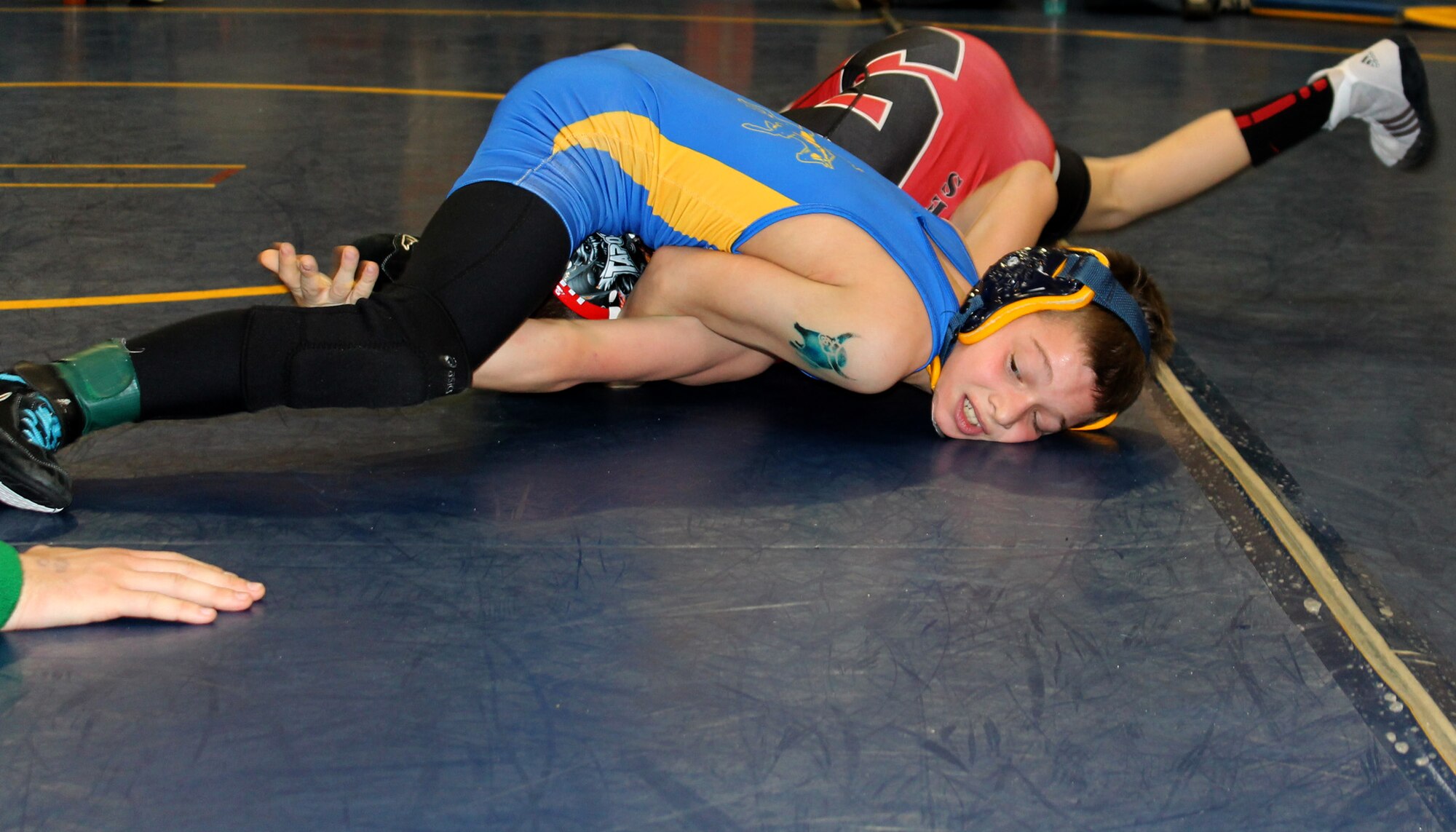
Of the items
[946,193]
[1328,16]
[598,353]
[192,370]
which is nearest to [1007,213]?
[946,193]

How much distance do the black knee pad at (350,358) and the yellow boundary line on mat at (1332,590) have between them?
1.29m

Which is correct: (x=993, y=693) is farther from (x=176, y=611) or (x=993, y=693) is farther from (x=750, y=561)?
(x=176, y=611)

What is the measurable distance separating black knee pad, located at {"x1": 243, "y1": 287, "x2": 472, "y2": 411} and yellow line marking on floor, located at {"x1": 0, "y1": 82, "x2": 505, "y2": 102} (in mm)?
2931

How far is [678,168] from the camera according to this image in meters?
2.36

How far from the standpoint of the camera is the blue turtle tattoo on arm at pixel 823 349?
217 cm

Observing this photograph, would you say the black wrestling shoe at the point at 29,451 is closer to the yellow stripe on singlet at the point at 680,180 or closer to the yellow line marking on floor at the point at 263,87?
the yellow stripe on singlet at the point at 680,180

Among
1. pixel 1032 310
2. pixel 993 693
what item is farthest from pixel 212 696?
pixel 1032 310

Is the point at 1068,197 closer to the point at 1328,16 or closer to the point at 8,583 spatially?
the point at 8,583

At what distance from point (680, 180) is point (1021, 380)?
68cm

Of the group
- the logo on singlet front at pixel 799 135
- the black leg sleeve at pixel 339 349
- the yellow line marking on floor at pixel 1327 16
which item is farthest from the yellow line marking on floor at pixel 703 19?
the black leg sleeve at pixel 339 349

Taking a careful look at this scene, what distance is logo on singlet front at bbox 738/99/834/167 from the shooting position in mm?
2383

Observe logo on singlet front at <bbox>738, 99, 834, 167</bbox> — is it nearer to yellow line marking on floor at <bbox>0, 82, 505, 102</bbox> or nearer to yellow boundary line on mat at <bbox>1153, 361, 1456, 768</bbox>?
yellow boundary line on mat at <bbox>1153, 361, 1456, 768</bbox>

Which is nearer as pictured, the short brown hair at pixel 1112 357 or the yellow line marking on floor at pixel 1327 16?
the short brown hair at pixel 1112 357

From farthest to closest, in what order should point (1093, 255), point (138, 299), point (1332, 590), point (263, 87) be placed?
1. point (263, 87)
2. point (138, 299)
3. point (1093, 255)
4. point (1332, 590)
